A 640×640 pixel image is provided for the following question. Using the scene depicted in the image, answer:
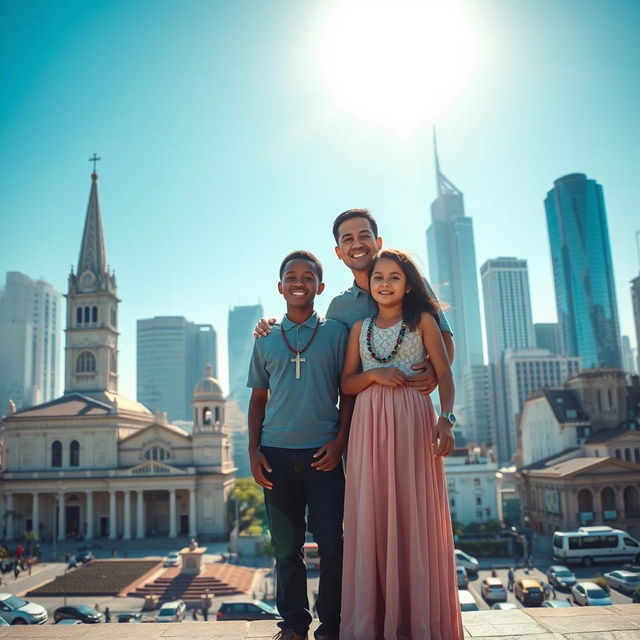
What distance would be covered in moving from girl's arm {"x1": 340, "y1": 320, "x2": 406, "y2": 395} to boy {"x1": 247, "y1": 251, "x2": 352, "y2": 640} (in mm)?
147

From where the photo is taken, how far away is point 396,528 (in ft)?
15.8

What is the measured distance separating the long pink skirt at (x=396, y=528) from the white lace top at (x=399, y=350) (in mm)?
204

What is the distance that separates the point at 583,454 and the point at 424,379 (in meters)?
55.0

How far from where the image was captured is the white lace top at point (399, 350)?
515cm

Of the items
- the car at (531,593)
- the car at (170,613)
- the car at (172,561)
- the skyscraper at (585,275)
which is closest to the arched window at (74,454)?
the car at (172,561)

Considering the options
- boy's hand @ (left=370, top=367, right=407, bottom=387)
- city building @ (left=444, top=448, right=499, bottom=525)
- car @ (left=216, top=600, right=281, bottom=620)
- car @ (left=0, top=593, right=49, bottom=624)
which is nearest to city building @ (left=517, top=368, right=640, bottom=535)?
city building @ (left=444, top=448, right=499, bottom=525)

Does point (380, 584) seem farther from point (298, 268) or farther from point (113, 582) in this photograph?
point (113, 582)

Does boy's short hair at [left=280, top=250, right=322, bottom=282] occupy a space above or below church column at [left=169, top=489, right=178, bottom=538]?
above

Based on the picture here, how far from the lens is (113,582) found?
36.2 meters

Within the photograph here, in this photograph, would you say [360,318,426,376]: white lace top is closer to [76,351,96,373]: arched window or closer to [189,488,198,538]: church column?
[189,488,198,538]: church column

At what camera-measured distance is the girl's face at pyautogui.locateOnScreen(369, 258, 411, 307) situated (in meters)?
5.22

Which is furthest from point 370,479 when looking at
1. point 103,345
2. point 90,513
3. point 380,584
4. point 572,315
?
point 572,315

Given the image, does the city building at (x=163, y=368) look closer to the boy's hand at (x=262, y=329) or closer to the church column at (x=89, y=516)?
the church column at (x=89, y=516)

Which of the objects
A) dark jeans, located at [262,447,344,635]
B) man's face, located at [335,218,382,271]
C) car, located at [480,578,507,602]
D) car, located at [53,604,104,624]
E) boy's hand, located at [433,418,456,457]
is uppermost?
man's face, located at [335,218,382,271]
